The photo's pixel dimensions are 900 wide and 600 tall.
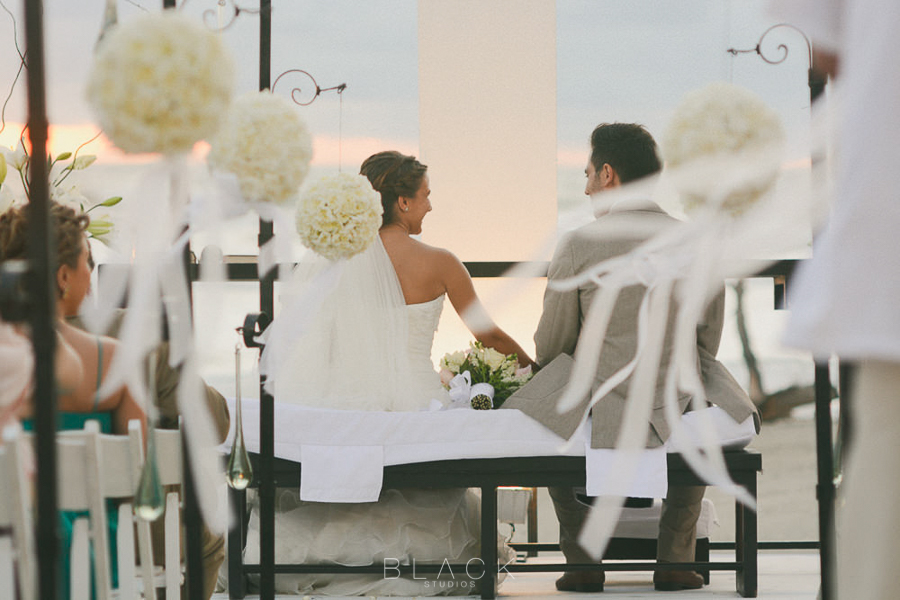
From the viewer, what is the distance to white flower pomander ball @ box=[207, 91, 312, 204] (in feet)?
3.71

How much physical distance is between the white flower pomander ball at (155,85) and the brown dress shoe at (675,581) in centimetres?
272

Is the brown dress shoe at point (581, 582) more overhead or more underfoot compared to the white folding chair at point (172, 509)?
more underfoot

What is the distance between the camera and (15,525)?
152 centimetres

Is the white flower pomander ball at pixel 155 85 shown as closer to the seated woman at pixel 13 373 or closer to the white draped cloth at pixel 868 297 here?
the seated woman at pixel 13 373

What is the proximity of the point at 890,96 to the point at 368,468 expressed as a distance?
101 inches

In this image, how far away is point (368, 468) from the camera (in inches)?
123

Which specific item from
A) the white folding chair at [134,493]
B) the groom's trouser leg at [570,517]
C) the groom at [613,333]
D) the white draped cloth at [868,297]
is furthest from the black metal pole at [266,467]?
the groom's trouser leg at [570,517]

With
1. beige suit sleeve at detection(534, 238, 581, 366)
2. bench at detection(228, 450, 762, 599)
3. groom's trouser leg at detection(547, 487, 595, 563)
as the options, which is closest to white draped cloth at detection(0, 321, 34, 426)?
bench at detection(228, 450, 762, 599)

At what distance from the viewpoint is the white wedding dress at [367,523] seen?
322 cm

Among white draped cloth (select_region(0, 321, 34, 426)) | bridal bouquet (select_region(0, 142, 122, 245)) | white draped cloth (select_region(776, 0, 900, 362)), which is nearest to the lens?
white draped cloth (select_region(776, 0, 900, 362))

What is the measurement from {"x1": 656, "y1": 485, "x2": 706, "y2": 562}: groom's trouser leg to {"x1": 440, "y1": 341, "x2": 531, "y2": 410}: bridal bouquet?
0.59m

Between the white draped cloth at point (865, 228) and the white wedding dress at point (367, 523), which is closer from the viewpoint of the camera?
the white draped cloth at point (865, 228)

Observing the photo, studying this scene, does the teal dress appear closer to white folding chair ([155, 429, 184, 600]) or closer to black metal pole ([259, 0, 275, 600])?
white folding chair ([155, 429, 184, 600])

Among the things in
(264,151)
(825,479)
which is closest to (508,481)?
(825,479)
